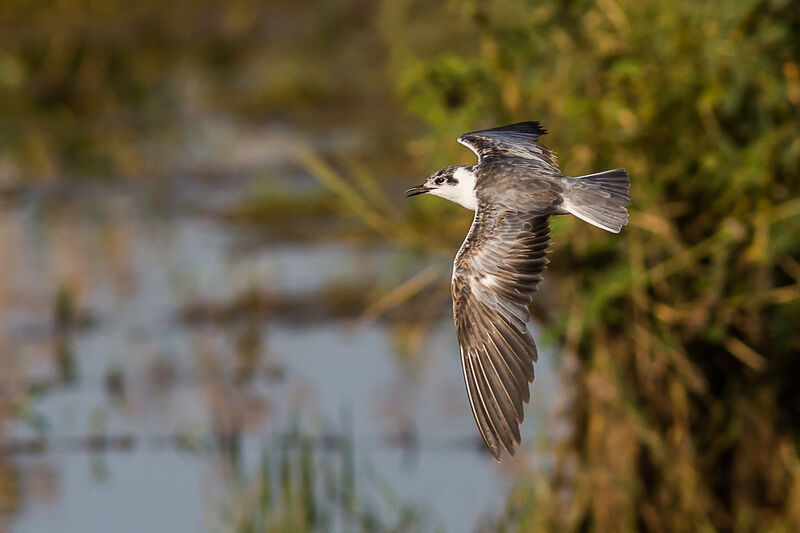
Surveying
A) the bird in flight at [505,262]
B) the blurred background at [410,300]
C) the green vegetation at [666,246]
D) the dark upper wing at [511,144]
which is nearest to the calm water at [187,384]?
the blurred background at [410,300]

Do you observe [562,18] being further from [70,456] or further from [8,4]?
[8,4]

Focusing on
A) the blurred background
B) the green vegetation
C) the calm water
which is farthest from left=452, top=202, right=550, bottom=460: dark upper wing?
the calm water

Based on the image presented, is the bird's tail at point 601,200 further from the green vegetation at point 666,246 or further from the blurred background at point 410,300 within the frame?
the green vegetation at point 666,246

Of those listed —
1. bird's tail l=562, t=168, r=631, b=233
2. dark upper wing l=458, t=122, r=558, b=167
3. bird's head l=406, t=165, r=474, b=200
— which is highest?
dark upper wing l=458, t=122, r=558, b=167

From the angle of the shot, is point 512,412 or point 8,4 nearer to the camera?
point 512,412

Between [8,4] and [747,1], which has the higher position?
[8,4]

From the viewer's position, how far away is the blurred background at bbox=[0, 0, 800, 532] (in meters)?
6.30

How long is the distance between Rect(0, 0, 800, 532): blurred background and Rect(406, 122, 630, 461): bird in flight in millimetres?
2193

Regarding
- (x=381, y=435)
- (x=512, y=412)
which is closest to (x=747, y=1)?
(x=512, y=412)

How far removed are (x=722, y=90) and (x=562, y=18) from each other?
0.80m

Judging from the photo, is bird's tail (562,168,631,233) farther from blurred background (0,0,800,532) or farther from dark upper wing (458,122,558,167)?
blurred background (0,0,800,532)

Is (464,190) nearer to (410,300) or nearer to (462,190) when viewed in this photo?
(462,190)

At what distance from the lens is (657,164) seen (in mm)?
6316

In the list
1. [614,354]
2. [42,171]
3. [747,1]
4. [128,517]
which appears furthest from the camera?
[42,171]
